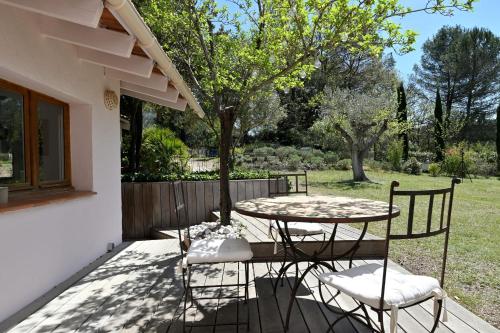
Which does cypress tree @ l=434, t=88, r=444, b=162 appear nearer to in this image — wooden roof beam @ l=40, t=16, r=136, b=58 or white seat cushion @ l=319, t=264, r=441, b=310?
white seat cushion @ l=319, t=264, r=441, b=310

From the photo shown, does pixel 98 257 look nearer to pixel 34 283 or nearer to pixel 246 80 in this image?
pixel 34 283

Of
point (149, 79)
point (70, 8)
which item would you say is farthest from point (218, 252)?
point (149, 79)

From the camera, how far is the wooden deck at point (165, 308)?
215 cm

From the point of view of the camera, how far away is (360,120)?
11.9 meters

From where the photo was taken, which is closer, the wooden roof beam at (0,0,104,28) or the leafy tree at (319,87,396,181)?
the wooden roof beam at (0,0,104,28)

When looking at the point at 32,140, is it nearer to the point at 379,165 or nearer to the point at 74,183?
the point at 74,183

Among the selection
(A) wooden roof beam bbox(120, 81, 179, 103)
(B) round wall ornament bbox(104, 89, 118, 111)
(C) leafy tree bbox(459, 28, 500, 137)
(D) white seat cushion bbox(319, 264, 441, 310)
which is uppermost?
(C) leafy tree bbox(459, 28, 500, 137)

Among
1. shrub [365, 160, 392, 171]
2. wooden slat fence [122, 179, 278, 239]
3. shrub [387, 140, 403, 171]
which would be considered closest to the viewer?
wooden slat fence [122, 179, 278, 239]

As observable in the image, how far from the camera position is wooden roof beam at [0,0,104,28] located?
6.20ft

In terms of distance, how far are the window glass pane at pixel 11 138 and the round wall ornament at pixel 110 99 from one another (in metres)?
1.24

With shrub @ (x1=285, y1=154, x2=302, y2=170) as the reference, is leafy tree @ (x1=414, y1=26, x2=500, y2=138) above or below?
A: above

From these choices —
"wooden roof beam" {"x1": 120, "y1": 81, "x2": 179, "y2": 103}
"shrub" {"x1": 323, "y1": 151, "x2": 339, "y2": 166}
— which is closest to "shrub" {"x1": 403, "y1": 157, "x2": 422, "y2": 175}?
"shrub" {"x1": 323, "y1": 151, "x2": 339, "y2": 166}

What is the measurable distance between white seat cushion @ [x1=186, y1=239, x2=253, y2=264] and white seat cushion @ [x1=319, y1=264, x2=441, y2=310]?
57 cm

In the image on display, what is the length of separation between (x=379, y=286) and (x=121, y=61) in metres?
2.72
